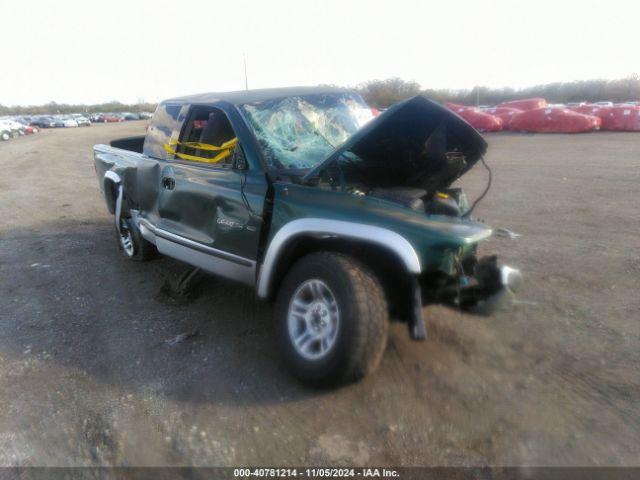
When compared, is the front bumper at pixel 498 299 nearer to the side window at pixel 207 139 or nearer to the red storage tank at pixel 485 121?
the side window at pixel 207 139

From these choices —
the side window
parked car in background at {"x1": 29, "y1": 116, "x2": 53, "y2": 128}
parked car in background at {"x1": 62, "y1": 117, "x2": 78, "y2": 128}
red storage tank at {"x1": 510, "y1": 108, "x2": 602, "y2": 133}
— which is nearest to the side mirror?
the side window

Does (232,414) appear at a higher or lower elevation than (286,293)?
lower

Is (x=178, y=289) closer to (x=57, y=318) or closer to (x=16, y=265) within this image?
(x=57, y=318)

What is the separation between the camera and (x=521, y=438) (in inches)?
107

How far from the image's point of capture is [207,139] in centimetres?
464

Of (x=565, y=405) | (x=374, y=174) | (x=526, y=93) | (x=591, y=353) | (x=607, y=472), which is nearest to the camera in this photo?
(x=607, y=472)

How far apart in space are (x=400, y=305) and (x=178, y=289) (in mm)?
2442

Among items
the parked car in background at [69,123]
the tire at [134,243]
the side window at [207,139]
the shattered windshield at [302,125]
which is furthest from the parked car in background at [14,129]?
the shattered windshield at [302,125]

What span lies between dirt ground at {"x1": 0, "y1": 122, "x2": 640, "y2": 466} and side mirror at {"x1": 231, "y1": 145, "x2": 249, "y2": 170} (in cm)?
133

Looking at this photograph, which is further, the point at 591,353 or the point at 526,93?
the point at 526,93

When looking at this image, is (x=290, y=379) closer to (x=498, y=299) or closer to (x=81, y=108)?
(x=498, y=299)

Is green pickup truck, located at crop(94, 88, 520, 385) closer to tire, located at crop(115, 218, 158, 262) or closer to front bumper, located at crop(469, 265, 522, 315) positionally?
front bumper, located at crop(469, 265, 522, 315)

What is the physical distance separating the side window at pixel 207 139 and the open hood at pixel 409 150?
103cm

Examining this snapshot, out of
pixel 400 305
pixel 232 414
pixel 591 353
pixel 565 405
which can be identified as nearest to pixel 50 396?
pixel 232 414
